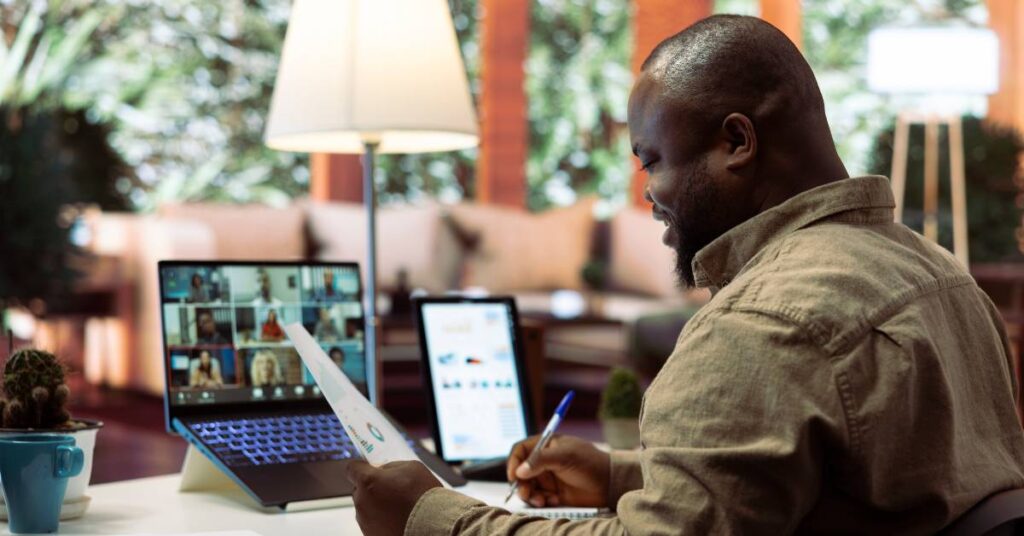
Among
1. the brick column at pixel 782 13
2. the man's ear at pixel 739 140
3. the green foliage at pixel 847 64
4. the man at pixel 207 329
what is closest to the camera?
the man's ear at pixel 739 140

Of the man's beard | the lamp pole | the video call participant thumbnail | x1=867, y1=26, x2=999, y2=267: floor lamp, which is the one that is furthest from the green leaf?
the man's beard

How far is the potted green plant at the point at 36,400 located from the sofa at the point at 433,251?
13.7ft

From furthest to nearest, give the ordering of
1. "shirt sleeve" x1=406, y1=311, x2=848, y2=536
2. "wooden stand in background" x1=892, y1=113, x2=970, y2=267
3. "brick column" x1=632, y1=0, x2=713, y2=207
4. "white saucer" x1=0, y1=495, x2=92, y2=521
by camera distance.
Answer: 1. "brick column" x1=632, y1=0, x2=713, y2=207
2. "wooden stand in background" x1=892, y1=113, x2=970, y2=267
3. "white saucer" x1=0, y1=495, x2=92, y2=521
4. "shirt sleeve" x1=406, y1=311, x2=848, y2=536

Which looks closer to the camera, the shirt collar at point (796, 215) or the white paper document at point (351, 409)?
the shirt collar at point (796, 215)

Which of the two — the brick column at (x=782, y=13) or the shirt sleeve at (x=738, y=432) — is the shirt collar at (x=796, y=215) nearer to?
the shirt sleeve at (x=738, y=432)

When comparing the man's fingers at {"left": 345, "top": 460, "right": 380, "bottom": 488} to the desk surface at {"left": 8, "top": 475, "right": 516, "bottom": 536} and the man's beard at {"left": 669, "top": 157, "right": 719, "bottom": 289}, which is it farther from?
the man's beard at {"left": 669, "top": 157, "right": 719, "bottom": 289}

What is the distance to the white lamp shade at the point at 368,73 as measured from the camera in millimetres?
1856

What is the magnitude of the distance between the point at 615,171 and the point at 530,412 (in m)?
7.50

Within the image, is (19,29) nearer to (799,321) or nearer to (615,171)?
(615,171)

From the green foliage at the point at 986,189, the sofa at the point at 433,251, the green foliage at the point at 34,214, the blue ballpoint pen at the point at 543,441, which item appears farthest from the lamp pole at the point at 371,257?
the green foliage at the point at 986,189

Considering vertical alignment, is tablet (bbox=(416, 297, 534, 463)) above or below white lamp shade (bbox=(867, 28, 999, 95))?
below

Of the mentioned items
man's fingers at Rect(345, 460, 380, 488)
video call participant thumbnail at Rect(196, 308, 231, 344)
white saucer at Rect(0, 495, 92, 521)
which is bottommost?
white saucer at Rect(0, 495, 92, 521)

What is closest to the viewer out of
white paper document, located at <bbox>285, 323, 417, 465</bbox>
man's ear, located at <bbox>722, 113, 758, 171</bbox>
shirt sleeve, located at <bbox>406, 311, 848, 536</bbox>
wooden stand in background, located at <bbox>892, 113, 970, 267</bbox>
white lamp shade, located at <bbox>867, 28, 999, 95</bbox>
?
shirt sleeve, located at <bbox>406, 311, 848, 536</bbox>

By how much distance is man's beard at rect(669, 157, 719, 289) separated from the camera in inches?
41.9
